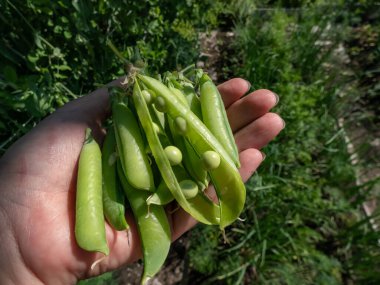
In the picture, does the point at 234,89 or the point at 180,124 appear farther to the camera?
the point at 234,89

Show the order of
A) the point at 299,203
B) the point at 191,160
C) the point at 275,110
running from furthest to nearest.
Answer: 1. the point at 275,110
2. the point at 299,203
3. the point at 191,160

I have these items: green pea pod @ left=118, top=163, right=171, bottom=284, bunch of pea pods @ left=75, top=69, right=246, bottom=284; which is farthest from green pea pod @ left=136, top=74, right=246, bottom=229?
green pea pod @ left=118, top=163, right=171, bottom=284

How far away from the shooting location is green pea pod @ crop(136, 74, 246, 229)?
1.79 meters

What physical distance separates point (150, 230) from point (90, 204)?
0.34m

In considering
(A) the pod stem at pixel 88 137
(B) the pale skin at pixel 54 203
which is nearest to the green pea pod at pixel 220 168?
(B) the pale skin at pixel 54 203

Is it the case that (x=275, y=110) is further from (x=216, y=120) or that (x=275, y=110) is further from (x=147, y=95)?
(x=147, y=95)

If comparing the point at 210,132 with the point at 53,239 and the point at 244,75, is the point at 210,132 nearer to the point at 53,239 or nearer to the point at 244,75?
the point at 53,239

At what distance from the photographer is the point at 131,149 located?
1.86 m

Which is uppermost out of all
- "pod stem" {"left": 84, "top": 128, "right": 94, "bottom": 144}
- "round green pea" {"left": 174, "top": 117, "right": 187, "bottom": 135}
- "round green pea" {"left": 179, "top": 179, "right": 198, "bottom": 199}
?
"pod stem" {"left": 84, "top": 128, "right": 94, "bottom": 144}

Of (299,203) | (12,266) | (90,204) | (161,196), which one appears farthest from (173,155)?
(299,203)

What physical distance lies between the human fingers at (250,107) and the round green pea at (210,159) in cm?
77

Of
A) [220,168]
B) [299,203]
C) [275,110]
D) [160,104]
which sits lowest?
[299,203]

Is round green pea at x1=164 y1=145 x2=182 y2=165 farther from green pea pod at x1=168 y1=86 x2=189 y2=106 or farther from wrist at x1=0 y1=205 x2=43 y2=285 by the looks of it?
wrist at x1=0 y1=205 x2=43 y2=285

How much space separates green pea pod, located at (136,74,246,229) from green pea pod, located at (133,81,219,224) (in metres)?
0.04
